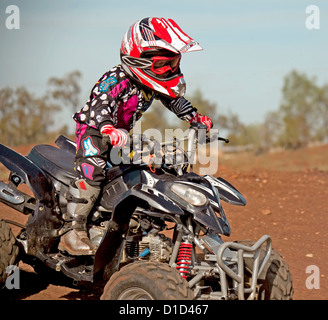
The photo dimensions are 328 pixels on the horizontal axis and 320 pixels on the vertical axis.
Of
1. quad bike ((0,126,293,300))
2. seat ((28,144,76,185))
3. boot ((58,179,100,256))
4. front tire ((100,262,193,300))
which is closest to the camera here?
front tire ((100,262,193,300))

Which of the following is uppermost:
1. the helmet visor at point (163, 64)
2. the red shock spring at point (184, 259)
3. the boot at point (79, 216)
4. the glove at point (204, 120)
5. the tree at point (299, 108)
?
the tree at point (299, 108)

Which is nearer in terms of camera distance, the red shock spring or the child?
the red shock spring

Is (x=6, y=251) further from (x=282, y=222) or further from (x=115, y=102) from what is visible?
(x=282, y=222)

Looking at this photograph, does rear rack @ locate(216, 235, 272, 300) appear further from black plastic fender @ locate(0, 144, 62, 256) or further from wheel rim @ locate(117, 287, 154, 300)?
black plastic fender @ locate(0, 144, 62, 256)

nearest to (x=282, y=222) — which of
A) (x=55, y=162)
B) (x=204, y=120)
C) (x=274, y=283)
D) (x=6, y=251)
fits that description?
(x=204, y=120)

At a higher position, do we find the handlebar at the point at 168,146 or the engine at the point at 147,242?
the handlebar at the point at 168,146

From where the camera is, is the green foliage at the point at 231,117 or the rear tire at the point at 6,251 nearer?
the rear tire at the point at 6,251

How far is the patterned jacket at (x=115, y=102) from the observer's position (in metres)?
5.24

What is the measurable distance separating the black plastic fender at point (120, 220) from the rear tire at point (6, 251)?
934 mm

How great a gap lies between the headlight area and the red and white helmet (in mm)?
956

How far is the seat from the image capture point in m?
5.85

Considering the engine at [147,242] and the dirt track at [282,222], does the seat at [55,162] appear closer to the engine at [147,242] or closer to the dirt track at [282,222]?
the engine at [147,242]

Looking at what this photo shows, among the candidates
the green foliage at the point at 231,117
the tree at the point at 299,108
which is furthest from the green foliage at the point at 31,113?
the tree at the point at 299,108

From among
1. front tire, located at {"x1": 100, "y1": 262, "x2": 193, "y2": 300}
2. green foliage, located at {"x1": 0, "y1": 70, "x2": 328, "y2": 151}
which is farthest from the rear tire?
green foliage, located at {"x1": 0, "y1": 70, "x2": 328, "y2": 151}
